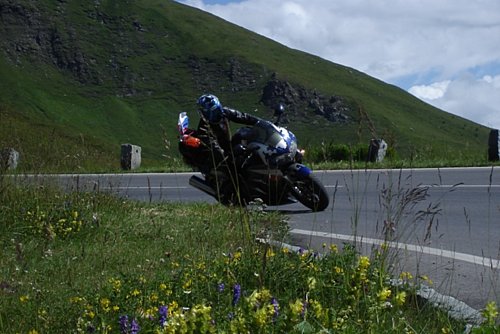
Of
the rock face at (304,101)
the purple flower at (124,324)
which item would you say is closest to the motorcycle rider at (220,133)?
the purple flower at (124,324)

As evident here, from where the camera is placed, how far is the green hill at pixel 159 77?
147 m

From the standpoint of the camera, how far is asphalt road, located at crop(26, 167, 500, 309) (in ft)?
18.6

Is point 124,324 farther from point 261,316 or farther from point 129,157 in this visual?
point 129,157

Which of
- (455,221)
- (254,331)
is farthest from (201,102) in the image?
(254,331)

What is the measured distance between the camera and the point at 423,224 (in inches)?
366

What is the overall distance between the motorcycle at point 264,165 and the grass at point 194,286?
2.44m

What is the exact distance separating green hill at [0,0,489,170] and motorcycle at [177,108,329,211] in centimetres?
12143

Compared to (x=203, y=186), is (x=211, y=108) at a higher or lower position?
higher

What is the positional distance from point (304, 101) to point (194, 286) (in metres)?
157

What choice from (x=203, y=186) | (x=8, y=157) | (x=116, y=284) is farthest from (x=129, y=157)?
(x=116, y=284)

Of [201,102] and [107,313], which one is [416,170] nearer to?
[201,102]

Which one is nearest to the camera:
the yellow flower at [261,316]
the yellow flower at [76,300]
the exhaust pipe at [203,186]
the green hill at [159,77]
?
the yellow flower at [261,316]

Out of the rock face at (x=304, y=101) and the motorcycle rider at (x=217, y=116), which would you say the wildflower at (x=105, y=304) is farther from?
the rock face at (x=304, y=101)

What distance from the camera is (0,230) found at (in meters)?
7.96
